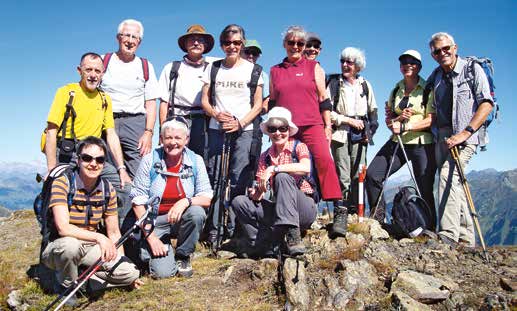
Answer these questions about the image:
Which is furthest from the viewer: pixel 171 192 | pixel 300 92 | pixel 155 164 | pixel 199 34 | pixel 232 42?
pixel 199 34

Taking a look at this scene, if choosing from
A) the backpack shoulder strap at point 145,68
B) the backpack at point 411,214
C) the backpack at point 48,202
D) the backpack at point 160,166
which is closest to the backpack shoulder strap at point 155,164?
the backpack at point 160,166

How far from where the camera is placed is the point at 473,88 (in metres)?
8.08

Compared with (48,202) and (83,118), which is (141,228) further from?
(83,118)

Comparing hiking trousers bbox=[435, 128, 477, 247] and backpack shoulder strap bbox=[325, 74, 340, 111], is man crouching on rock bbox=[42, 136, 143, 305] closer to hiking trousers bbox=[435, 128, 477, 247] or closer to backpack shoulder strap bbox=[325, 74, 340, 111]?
backpack shoulder strap bbox=[325, 74, 340, 111]

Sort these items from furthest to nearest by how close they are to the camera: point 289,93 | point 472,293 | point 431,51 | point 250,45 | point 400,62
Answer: point 250,45
point 400,62
point 431,51
point 289,93
point 472,293

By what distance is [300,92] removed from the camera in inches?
310

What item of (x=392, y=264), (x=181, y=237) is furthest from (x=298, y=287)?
(x=181, y=237)

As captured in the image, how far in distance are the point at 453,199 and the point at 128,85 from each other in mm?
7305

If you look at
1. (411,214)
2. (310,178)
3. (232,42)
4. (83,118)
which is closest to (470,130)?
(411,214)

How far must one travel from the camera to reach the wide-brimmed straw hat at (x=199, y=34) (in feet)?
29.5

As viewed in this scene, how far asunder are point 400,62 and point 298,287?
19.2 feet

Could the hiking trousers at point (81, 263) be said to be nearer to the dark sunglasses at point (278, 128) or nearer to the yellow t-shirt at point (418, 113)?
the dark sunglasses at point (278, 128)

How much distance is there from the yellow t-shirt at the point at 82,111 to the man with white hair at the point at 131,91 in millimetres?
720

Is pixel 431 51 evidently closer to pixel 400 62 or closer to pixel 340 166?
pixel 400 62
